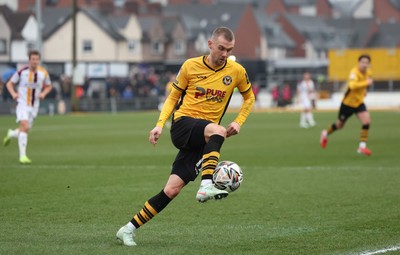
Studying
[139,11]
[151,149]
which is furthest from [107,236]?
[139,11]

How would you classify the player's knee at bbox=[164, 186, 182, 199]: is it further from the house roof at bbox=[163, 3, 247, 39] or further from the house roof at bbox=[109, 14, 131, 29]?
the house roof at bbox=[163, 3, 247, 39]

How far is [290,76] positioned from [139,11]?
28.6 meters

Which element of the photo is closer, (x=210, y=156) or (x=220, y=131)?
(x=210, y=156)

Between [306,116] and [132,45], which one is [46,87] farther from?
[132,45]

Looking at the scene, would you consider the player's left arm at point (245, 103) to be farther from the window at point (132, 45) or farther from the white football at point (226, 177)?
the window at point (132, 45)

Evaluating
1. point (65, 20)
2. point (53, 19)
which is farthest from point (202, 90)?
point (53, 19)

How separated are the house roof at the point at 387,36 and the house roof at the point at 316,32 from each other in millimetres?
5282

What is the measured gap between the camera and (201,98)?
10.1m

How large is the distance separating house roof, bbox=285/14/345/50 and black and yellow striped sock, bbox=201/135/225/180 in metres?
121

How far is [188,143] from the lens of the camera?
9922mm

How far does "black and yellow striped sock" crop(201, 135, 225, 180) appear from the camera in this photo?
31.2 ft

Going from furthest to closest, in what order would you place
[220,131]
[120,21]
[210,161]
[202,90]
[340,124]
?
[120,21], [340,124], [202,90], [220,131], [210,161]

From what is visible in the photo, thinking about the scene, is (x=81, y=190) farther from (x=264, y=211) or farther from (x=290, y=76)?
(x=290, y=76)

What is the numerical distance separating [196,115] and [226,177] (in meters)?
1.04
